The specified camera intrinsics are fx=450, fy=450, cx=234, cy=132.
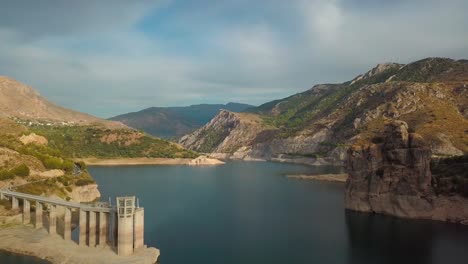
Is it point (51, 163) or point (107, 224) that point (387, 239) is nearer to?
point (107, 224)

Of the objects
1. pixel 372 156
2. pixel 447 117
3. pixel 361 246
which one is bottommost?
pixel 361 246

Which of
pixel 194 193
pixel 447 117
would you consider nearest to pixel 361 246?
pixel 194 193

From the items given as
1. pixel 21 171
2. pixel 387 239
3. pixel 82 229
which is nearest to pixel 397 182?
pixel 387 239

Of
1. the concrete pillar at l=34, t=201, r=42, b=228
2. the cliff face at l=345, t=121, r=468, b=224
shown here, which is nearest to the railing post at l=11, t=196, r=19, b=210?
the concrete pillar at l=34, t=201, r=42, b=228

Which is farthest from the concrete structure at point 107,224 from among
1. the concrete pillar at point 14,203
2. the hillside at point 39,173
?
the hillside at point 39,173

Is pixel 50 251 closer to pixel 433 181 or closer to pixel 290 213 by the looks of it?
pixel 290 213
